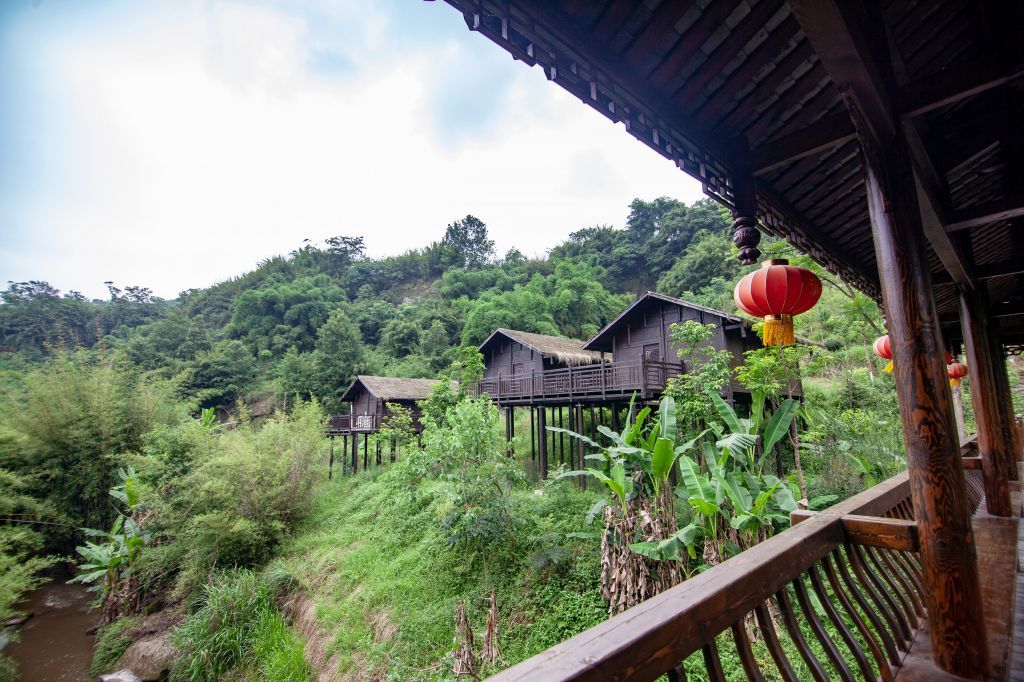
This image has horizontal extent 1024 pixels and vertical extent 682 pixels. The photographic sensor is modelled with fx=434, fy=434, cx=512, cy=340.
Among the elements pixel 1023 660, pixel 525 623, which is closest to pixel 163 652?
pixel 525 623

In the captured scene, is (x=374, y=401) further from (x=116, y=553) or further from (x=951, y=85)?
(x=951, y=85)

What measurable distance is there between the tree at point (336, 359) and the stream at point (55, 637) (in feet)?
47.9

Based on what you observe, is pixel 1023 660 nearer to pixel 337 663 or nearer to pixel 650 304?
pixel 337 663

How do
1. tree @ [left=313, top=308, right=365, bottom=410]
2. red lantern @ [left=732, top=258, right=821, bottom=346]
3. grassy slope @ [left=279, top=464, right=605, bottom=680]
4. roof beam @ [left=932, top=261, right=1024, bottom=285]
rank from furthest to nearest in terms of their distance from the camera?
1. tree @ [left=313, top=308, right=365, bottom=410]
2. grassy slope @ [left=279, top=464, right=605, bottom=680]
3. roof beam @ [left=932, top=261, right=1024, bottom=285]
4. red lantern @ [left=732, top=258, right=821, bottom=346]

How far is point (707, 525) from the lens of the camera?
18.0 ft

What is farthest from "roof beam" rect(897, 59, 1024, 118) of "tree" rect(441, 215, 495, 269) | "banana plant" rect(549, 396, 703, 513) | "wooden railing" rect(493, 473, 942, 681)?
"tree" rect(441, 215, 495, 269)

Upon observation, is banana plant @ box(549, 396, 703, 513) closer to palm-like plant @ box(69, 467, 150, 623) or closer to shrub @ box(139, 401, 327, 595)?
shrub @ box(139, 401, 327, 595)

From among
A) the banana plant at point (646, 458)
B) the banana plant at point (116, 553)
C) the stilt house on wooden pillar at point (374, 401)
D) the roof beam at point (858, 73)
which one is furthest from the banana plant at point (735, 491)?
the stilt house on wooden pillar at point (374, 401)

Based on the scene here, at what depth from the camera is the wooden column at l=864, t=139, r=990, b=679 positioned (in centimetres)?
180

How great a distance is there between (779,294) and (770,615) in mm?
2059

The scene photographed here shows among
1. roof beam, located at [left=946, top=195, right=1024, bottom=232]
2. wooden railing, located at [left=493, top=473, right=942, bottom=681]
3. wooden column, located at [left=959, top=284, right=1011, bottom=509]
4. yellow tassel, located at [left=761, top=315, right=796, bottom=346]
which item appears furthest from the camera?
wooden column, located at [left=959, top=284, right=1011, bottom=509]

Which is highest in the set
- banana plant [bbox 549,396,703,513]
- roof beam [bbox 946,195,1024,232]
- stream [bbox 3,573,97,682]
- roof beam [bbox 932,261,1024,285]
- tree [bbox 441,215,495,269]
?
tree [bbox 441,215,495,269]

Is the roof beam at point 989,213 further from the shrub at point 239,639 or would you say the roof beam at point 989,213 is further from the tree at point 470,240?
the tree at point 470,240

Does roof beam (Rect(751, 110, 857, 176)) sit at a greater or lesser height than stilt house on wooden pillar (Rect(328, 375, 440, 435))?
greater
